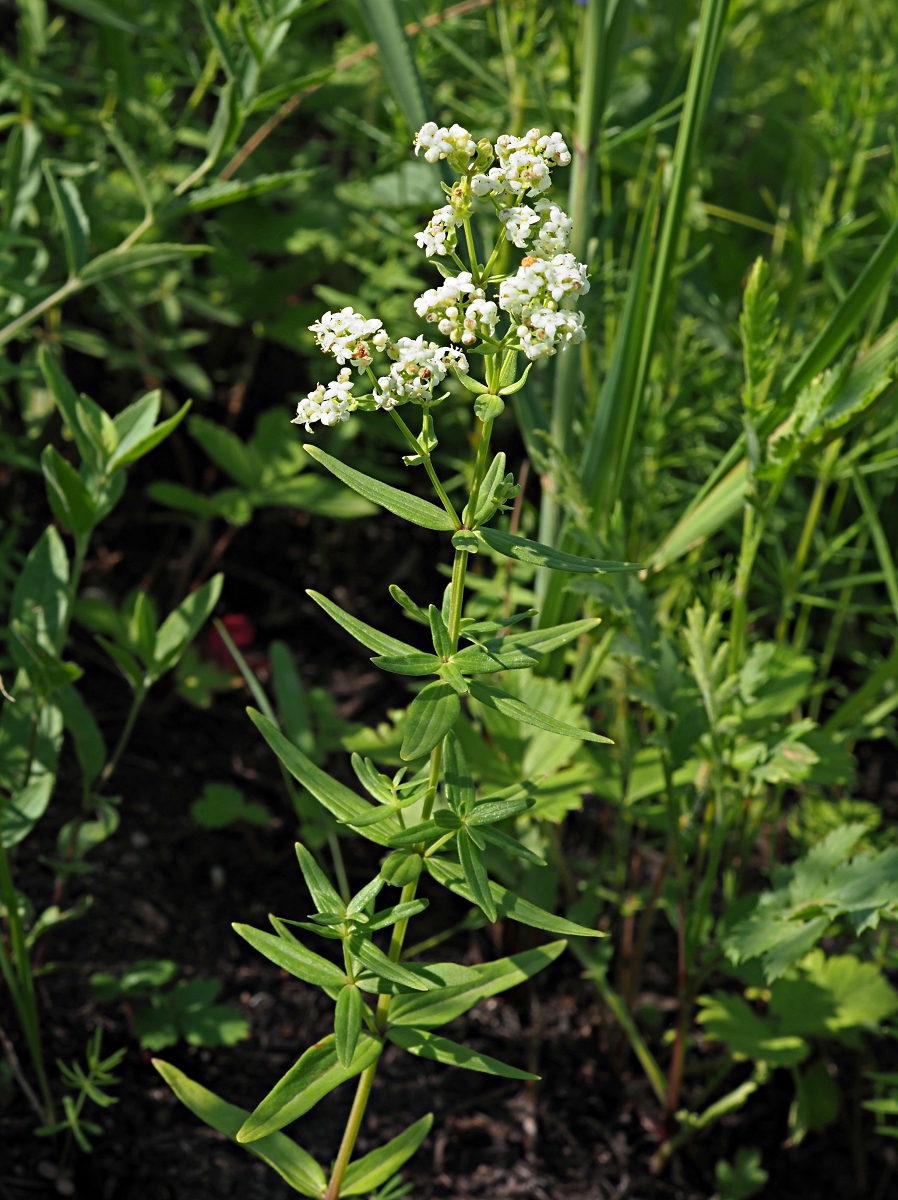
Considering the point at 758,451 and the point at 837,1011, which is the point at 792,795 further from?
the point at 758,451

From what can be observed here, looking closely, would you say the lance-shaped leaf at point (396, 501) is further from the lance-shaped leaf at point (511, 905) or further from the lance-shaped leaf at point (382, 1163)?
the lance-shaped leaf at point (382, 1163)

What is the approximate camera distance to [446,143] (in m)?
0.77

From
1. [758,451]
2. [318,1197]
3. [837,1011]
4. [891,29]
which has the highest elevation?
[891,29]

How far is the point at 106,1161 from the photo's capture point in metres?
1.28

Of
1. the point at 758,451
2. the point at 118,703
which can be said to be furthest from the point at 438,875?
the point at 118,703

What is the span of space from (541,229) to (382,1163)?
0.87 metres

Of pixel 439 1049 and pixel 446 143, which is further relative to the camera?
pixel 439 1049

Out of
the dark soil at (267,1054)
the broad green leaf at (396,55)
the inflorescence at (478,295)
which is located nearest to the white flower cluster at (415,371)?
the inflorescence at (478,295)

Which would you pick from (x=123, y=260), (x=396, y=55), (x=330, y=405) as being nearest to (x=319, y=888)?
(x=330, y=405)

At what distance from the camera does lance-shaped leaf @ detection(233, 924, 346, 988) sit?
93 centimetres

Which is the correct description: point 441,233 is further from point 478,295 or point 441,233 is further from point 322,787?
point 322,787

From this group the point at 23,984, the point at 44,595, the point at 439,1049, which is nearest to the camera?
the point at 439,1049

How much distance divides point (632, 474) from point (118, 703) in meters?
0.89

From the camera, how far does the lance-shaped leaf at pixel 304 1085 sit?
934 millimetres
